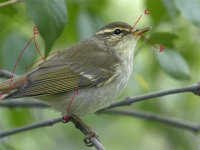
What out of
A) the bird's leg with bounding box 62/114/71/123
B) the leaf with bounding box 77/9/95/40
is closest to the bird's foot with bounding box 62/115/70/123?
the bird's leg with bounding box 62/114/71/123

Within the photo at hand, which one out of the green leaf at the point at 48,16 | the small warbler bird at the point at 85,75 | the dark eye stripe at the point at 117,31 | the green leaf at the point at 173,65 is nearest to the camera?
the green leaf at the point at 48,16

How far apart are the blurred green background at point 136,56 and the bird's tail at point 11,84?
0.23 metres

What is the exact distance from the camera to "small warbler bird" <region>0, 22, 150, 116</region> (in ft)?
14.0

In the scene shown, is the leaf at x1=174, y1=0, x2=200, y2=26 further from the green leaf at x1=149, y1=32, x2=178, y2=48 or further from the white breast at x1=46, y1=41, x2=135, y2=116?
the white breast at x1=46, y1=41, x2=135, y2=116

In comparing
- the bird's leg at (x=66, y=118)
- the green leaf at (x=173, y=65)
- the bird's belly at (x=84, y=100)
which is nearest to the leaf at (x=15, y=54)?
the bird's belly at (x=84, y=100)

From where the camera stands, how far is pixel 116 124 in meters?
7.14

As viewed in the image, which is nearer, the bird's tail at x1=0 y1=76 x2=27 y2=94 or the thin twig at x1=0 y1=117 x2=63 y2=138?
the thin twig at x1=0 y1=117 x2=63 y2=138

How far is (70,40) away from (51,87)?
141 centimetres

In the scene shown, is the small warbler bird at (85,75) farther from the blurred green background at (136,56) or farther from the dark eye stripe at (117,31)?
the blurred green background at (136,56)

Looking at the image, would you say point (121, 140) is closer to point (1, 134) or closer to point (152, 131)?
point (152, 131)

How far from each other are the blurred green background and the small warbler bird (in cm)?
13

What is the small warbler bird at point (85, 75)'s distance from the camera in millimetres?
4258

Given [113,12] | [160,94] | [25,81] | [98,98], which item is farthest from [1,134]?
[113,12]

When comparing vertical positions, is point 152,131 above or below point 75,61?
below
